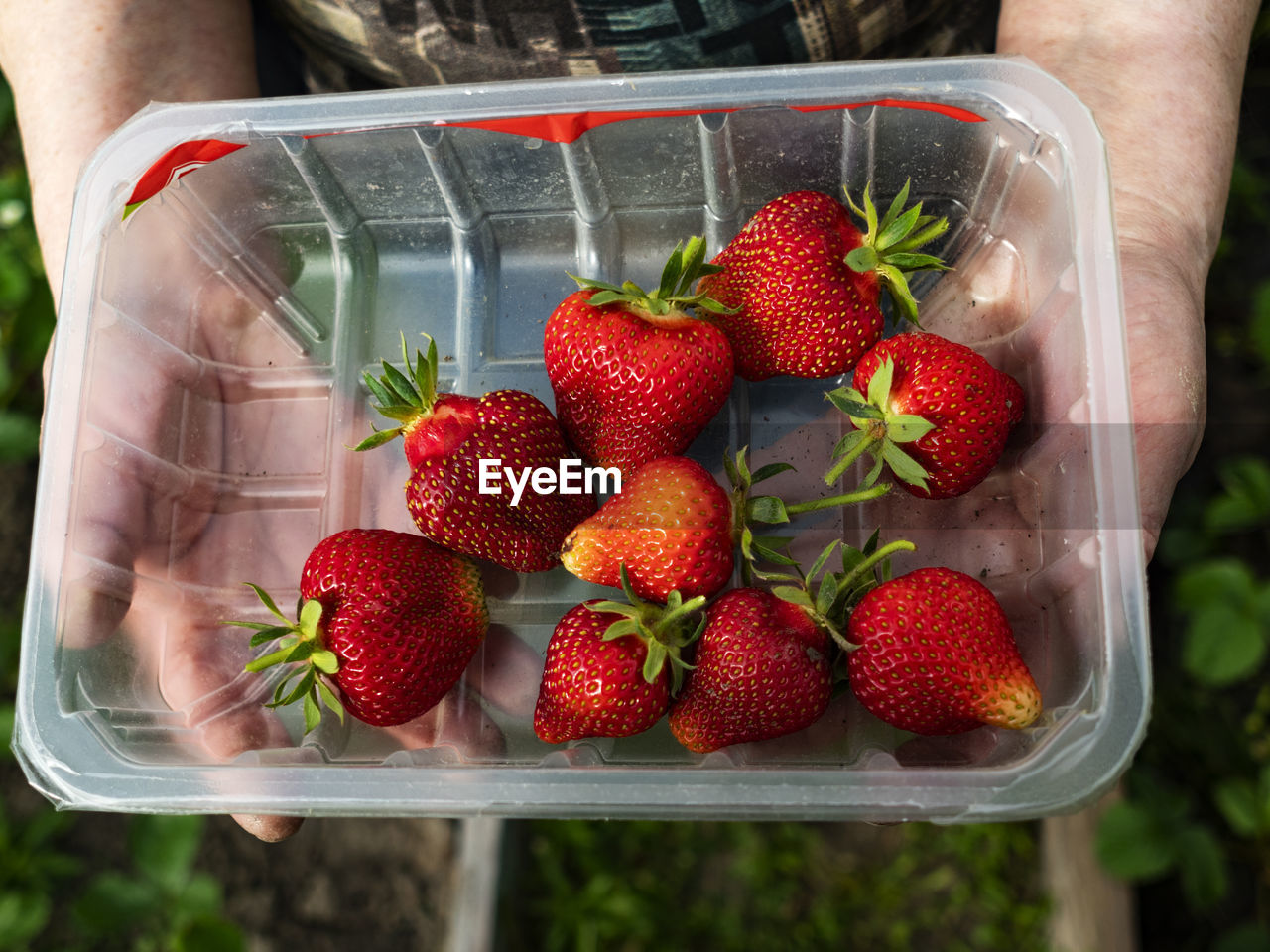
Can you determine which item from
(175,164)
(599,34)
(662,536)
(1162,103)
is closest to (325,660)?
(662,536)

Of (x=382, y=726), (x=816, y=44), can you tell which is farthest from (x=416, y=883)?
(x=816, y=44)

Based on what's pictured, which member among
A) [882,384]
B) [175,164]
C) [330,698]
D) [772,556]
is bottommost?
→ [330,698]

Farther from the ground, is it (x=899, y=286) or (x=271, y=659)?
(x=899, y=286)

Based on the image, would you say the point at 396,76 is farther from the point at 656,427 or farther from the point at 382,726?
the point at 382,726

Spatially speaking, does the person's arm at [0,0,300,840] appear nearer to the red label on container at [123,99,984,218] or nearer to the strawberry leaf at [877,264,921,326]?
the red label on container at [123,99,984,218]

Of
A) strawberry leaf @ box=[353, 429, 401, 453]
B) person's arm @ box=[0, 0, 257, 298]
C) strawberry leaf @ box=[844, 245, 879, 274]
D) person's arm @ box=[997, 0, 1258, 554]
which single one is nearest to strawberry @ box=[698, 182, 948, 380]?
strawberry leaf @ box=[844, 245, 879, 274]

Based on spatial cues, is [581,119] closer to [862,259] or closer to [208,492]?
[862,259]

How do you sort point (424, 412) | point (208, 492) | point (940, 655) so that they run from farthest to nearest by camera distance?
1. point (208, 492)
2. point (424, 412)
3. point (940, 655)
